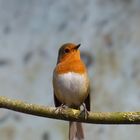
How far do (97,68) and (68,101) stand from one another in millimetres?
2769

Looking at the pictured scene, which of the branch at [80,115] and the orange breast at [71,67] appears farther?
the orange breast at [71,67]

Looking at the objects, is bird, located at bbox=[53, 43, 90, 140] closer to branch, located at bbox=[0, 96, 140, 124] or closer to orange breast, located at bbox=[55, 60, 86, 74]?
orange breast, located at bbox=[55, 60, 86, 74]

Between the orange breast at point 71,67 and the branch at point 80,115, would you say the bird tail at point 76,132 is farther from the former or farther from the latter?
the branch at point 80,115

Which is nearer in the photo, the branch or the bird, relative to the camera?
the branch

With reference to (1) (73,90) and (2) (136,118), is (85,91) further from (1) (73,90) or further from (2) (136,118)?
(2) (136,118)

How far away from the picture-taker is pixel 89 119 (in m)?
2.21

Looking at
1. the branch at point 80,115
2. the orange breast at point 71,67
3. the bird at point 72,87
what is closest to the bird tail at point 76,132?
the bird at point 72,87

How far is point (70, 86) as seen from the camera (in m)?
3.15

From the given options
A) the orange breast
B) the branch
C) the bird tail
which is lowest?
the bird tail

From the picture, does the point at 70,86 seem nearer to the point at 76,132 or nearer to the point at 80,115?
the point at 76,132

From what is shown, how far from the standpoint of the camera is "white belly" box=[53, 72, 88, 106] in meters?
3.14

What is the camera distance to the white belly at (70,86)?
10.3 ft

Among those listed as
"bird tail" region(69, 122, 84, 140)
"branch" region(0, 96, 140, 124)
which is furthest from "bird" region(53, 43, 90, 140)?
"branch" region(0, 96, 140, 124)

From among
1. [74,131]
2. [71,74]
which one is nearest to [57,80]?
[71,74]
